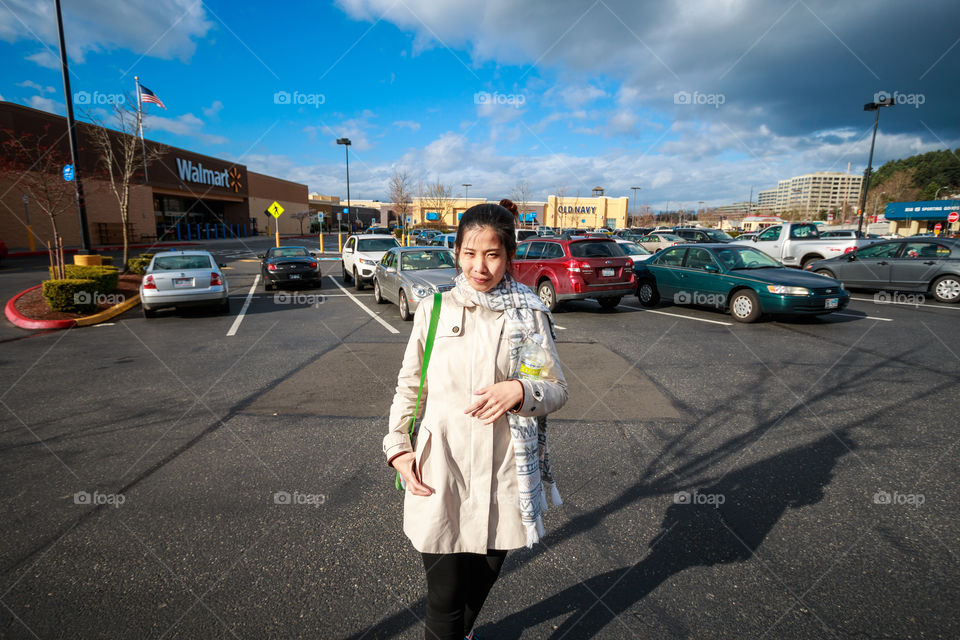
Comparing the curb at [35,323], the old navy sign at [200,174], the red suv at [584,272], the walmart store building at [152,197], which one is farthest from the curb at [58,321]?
the old navy sign at [200,174]

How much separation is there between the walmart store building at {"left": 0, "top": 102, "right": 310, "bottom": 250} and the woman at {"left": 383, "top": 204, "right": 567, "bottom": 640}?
20.3 m

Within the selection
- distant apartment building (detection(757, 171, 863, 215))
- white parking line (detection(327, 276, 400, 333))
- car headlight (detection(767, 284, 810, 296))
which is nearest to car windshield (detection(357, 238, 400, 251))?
white parking line (detection(327, 276, 400, 333))

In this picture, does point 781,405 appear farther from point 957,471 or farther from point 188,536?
point 188,536

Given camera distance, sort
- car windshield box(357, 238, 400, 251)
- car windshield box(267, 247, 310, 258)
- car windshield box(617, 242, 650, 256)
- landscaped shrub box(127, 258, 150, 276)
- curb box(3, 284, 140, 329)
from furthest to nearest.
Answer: car windshield box(617, 242, 650, 256), car windshield box(357, 238, 400, 251), car windshield box(267, 247, 310, 258), landscaped shrub box(127, 258, 150, 276), curb box(3, 284, 140, 329)

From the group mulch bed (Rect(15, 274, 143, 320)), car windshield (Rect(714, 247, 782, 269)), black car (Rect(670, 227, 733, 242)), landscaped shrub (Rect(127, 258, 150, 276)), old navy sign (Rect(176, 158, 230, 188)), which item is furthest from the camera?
old navy sign (Rect(176, 158, 230, 188))

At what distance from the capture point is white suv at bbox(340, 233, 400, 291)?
14883 mm

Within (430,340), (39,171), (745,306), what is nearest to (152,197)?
(39,171)

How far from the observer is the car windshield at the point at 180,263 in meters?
10.8

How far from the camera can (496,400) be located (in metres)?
1.49

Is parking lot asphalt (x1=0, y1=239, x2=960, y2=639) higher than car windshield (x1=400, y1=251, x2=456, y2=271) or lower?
lower

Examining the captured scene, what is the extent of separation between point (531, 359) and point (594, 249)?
967 centimetres

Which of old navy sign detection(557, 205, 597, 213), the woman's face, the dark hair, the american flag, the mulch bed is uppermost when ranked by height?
old navy sign detection(557, 205, 597, 213)

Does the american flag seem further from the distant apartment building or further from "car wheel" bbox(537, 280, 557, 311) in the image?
the distant apartment building

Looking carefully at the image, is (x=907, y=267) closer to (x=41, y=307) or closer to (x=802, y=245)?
(x=802, y=245)
